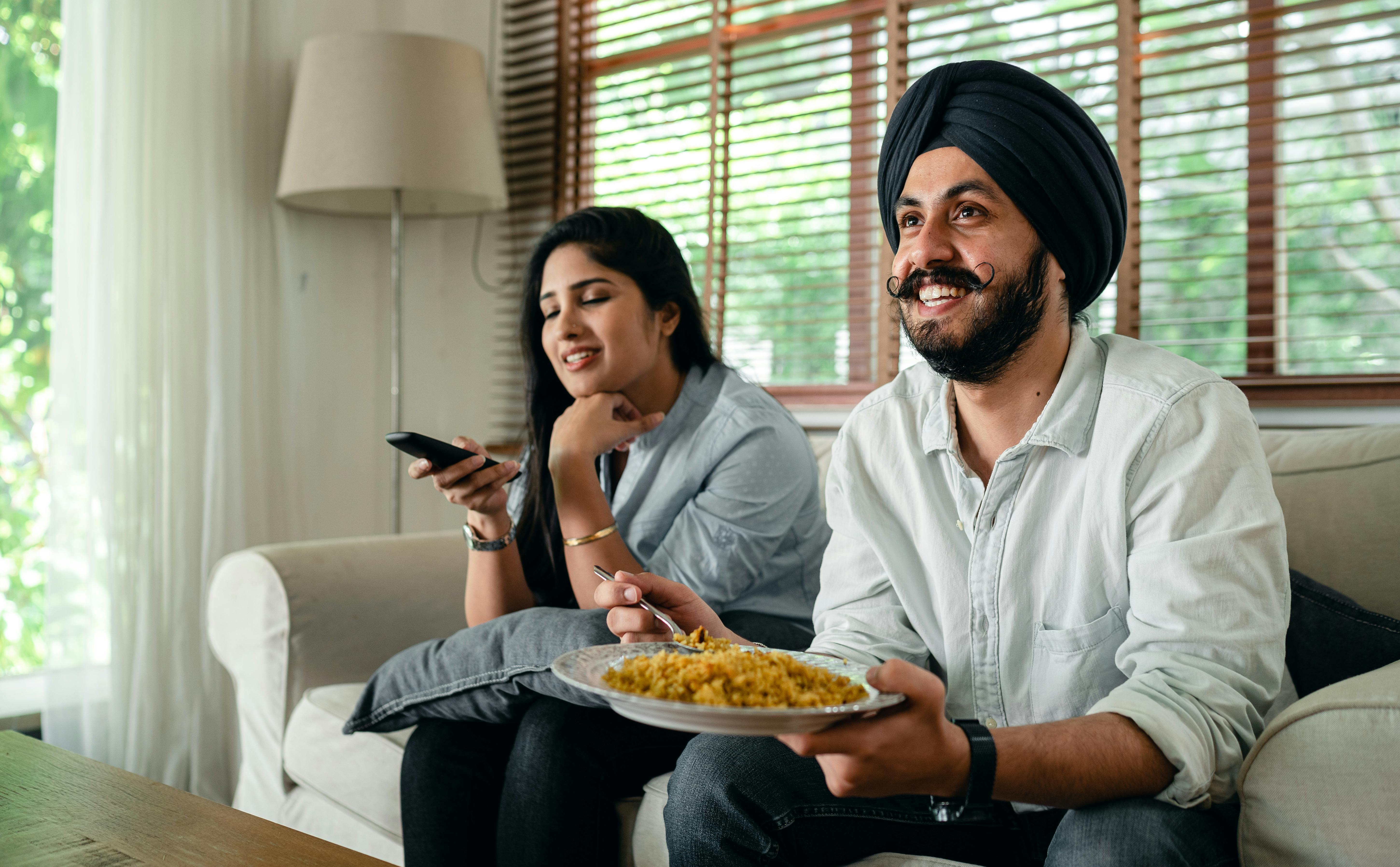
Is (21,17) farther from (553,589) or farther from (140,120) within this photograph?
(553,589)

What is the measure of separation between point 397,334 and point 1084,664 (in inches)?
85.8

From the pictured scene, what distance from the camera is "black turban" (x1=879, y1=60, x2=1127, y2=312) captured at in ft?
3.78

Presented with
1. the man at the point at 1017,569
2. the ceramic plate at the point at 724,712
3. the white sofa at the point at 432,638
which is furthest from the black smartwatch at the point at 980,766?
the white sofa at the point at 432,638

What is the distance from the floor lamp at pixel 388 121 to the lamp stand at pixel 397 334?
15mm

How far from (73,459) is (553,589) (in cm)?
134

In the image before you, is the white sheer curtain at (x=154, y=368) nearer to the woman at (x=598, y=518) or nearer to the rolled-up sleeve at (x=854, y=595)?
the woman at (x=598, y=518)

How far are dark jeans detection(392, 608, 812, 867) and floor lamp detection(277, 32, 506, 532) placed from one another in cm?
146

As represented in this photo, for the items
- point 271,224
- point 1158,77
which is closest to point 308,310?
point 271,224

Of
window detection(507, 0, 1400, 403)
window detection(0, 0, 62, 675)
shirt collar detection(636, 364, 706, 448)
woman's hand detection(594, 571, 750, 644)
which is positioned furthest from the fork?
window detection(0, 0, 62, 675)

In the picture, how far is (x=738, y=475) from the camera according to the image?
164 cm

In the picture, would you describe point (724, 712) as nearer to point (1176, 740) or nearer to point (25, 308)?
point (1176, 740)

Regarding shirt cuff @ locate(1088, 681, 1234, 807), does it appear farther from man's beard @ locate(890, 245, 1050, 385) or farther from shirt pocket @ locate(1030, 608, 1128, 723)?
man's beard @ locate(890, 245, 1050, 385)

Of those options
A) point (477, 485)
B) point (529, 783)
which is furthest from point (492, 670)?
point (477, 485)

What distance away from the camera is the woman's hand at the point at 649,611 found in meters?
1.17
